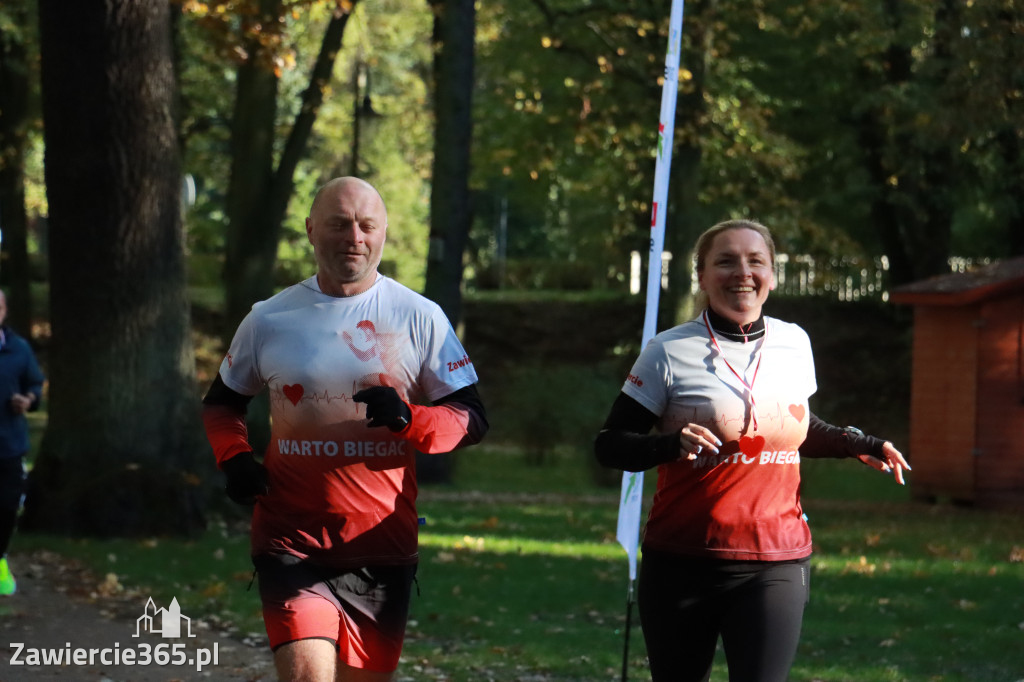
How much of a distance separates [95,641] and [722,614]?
5.18 metres

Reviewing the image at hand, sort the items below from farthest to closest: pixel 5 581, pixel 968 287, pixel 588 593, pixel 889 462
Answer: pixel 968 287 → pixel 588 593 → pixel 5 581 → pixel 889 462

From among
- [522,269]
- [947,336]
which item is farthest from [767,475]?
[522,269]

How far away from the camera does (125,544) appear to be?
12180 mm

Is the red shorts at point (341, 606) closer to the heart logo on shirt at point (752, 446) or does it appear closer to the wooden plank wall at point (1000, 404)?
the heart logo on shirt at point (752, 446)

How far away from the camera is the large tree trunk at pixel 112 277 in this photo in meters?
12.4

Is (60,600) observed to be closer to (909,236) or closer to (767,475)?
(767,475)

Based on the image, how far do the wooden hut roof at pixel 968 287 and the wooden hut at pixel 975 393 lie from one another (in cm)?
1

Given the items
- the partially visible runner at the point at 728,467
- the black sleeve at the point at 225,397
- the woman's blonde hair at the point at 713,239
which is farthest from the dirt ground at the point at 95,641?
the woman's blonde hair at the point at 713,239

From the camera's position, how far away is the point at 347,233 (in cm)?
454

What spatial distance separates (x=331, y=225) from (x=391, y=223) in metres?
44.1

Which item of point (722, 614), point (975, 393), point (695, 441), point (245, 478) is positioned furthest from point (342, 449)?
point (975, 393)

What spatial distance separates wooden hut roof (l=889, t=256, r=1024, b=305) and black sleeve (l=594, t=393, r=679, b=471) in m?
15.4

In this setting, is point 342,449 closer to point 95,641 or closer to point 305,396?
point 305,396

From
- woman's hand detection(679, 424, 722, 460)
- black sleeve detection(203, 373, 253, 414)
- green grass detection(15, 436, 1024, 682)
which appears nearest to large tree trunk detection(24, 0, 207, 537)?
green grass detection(15, 436, 1024, 682)
